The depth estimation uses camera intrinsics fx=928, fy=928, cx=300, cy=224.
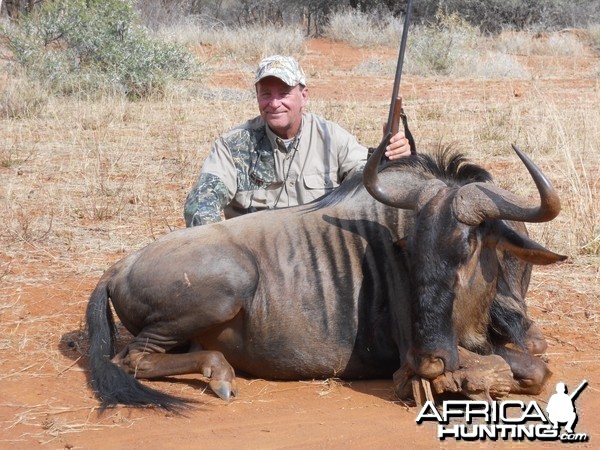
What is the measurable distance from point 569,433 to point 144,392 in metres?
1.84

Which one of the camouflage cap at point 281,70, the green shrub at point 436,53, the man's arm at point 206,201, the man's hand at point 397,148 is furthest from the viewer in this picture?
the green shrub at point 436,53

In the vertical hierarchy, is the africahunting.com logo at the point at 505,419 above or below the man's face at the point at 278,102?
below

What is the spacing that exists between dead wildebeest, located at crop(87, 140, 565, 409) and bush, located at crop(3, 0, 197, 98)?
850 centimetres

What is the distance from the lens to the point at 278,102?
5379 mm

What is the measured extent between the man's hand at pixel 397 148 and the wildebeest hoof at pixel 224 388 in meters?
1.48

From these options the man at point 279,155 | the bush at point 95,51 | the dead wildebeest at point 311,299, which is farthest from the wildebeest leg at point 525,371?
the bush at point 95,51

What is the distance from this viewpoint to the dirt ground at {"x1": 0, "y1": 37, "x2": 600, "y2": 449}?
378 cm

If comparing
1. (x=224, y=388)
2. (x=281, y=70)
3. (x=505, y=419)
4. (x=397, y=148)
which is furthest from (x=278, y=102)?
(x=505, y=419)

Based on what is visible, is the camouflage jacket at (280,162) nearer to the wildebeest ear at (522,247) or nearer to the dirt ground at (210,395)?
the dirt ground at (210,395)

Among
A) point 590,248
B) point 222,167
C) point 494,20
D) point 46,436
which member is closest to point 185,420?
point 46,436

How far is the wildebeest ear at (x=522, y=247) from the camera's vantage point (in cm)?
385

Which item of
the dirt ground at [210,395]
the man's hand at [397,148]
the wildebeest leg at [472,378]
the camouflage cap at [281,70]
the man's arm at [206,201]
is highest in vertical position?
the camouflage cap at [281,70]

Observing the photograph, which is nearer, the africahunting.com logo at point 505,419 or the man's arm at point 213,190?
the africahunting.com logo at point 505,419

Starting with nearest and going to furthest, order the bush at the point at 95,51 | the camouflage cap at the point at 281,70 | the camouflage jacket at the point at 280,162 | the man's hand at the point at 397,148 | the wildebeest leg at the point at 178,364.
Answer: the wildebeest leg at the point at 178,364 < the man's hand at the point at 397,148 < the camouflage cap at the point at 281,70 < the camouflage jacket at the point at 280,162 < the bush at the point at 95,51
